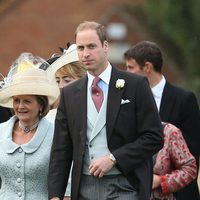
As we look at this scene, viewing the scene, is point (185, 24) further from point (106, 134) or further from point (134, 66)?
point (106, 134)

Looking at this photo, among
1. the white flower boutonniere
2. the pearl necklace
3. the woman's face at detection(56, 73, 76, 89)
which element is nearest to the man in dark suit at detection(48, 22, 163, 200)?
the white flower boutonniere

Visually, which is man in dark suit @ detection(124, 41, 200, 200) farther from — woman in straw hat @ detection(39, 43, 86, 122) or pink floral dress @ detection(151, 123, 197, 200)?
woman in straw hat @ detection(39, 43, 86, 122)

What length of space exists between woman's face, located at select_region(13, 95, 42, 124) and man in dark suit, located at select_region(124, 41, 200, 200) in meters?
2.03

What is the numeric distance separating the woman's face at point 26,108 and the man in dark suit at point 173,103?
79.9 inches

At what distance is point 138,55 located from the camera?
34.6 feet

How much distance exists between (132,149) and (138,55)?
2.59 meters

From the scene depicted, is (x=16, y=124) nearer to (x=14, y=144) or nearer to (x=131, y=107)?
(x=14, y=144)

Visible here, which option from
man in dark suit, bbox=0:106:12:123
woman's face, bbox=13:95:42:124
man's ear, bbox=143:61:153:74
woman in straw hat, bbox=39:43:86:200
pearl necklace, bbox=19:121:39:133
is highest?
man's ear, bbox=143:61:153:74

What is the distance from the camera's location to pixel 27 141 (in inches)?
333

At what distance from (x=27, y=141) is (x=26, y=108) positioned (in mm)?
272

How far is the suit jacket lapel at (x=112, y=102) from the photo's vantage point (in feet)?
26.7

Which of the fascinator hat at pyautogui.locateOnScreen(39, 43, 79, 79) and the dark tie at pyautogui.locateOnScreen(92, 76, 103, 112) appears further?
the fascinator hat at pyautogui.locateOnScreen(39, 43, 79, 79)

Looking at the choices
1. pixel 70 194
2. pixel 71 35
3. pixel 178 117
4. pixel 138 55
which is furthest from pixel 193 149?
pixel 71 35

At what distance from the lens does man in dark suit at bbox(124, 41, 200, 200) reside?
1018 centimetres
